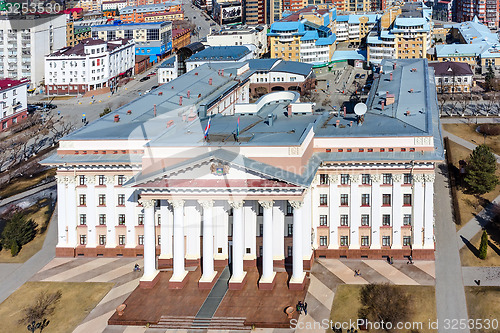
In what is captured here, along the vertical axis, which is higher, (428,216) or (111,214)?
(428,216)

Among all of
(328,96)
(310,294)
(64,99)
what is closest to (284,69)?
(328,96)

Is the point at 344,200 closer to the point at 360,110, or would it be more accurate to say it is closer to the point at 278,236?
the point at 278,236

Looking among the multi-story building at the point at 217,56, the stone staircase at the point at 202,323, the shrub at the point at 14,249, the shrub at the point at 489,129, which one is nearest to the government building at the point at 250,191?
the shrub at the point at 14,249

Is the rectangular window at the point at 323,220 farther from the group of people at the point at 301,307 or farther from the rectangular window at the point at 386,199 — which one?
the group of people at the point at 301,307

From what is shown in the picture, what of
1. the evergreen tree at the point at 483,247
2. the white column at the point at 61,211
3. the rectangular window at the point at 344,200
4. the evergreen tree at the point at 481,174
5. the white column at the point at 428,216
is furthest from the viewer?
the evergreen tree at the point at 481,174

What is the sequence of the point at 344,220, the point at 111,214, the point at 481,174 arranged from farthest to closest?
the point at 481,174 → the point at 111,214 → the point at 344,220

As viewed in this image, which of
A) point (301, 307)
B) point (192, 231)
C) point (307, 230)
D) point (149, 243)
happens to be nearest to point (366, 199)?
point (307, 230)

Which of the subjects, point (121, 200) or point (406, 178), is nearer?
point (406, 178)
